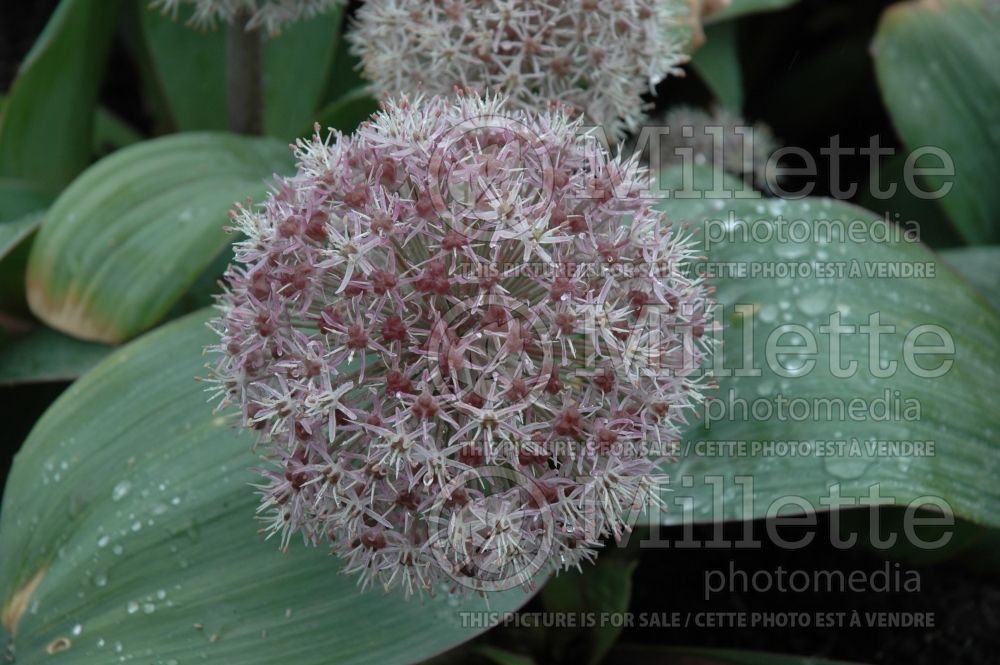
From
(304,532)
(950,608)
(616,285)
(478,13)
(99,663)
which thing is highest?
(478,13)

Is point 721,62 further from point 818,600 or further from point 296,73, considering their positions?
point 818,600

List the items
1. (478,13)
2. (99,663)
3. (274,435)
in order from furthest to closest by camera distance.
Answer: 1. (478,13)
2. (99,663)
3. (274,435)

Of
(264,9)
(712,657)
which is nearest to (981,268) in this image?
(712,657)

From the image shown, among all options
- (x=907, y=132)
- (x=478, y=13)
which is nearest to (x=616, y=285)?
(x=478, y=13)

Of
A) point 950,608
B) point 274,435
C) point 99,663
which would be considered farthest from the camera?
point 950,608

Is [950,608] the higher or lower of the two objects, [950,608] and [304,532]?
the lower

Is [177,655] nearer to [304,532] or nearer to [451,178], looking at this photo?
[304,532]

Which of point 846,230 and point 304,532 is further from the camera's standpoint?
point 846,230

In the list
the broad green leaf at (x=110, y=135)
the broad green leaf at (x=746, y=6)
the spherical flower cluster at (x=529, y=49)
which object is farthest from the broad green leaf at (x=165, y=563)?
the broad green leaf at (x=746, y=6)
